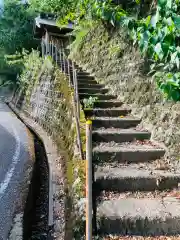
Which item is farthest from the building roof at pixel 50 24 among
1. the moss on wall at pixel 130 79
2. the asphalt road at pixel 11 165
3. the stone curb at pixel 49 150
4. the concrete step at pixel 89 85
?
the concrete step at pixel 89 85

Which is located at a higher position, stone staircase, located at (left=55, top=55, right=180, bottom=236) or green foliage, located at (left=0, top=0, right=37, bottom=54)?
green foliage, located at (left=0, top=0, right=37, bottom=54)

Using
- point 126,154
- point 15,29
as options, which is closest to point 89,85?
point 126,154

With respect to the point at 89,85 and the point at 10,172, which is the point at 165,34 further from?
the point at 89,85

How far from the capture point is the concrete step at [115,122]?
455cm

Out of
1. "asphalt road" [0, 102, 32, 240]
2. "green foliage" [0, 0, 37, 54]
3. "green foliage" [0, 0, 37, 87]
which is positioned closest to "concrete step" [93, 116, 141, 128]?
"asphalt road" [0, 102, 32, 240]

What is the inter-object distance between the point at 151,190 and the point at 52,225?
124 cm

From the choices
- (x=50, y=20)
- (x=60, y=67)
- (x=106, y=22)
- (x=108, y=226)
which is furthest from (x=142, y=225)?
(x=50, y=20)

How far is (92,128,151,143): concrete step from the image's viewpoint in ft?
13.4

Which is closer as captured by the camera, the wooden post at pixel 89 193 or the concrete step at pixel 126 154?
the wooden post at pixel 89 193

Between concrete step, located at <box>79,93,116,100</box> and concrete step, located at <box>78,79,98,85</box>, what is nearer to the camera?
concrete step, located at <box>79,93,116,100</box>

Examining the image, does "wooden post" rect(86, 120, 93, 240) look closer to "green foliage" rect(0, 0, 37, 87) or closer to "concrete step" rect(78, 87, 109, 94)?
"concrete step" rect(78, 87, 109, 94)

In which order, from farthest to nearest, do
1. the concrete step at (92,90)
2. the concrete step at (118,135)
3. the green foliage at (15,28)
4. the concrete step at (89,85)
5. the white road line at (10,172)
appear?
the green foliage at (15,28) < the concrete step at (89,85) < the concrete step at (92,90) < the white road line at (10,172) < the concrete step at (118,135)

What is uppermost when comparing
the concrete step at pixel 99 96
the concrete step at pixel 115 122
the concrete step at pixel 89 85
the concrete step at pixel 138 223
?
the concrete step at pixel 89 85

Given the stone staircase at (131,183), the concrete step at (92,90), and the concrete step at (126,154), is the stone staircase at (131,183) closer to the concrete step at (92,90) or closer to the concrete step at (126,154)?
the concrete step at (126,154)
